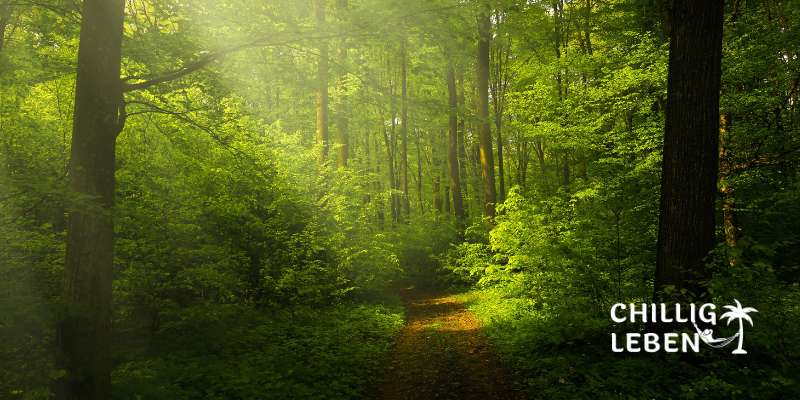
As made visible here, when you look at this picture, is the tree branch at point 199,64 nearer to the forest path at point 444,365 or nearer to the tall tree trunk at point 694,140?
the tall tree trunk at point 694,140

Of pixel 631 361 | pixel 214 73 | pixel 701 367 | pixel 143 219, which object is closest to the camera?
pixel 701 367

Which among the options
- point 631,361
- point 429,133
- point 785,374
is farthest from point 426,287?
point 429,133

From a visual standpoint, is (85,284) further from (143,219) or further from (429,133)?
(429,133)

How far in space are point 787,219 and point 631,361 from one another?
1018 cm

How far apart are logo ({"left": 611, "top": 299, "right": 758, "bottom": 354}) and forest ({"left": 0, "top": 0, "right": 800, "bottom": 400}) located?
0.03 m

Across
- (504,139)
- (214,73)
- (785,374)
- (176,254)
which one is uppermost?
(504,139)

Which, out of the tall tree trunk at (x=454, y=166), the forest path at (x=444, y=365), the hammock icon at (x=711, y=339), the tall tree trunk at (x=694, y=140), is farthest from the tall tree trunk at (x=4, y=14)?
the tall tree trunk at (x=454, y=166)

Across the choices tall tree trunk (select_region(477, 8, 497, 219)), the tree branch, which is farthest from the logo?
tall tree trunk (select_region(477, 8, 497, 219))

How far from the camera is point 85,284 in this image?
4734mm

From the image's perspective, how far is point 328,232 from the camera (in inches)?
459

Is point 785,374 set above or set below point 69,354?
below

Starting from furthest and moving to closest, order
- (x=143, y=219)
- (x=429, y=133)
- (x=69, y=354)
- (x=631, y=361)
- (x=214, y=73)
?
(x=429, y=133) → (x=143, y=219) → (x=214, y=73) → (x=631, y=361) → (x=69, y=354)

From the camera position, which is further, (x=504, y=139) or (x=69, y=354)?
(x=504, y=139)

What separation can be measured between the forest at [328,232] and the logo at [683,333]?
0.03m
